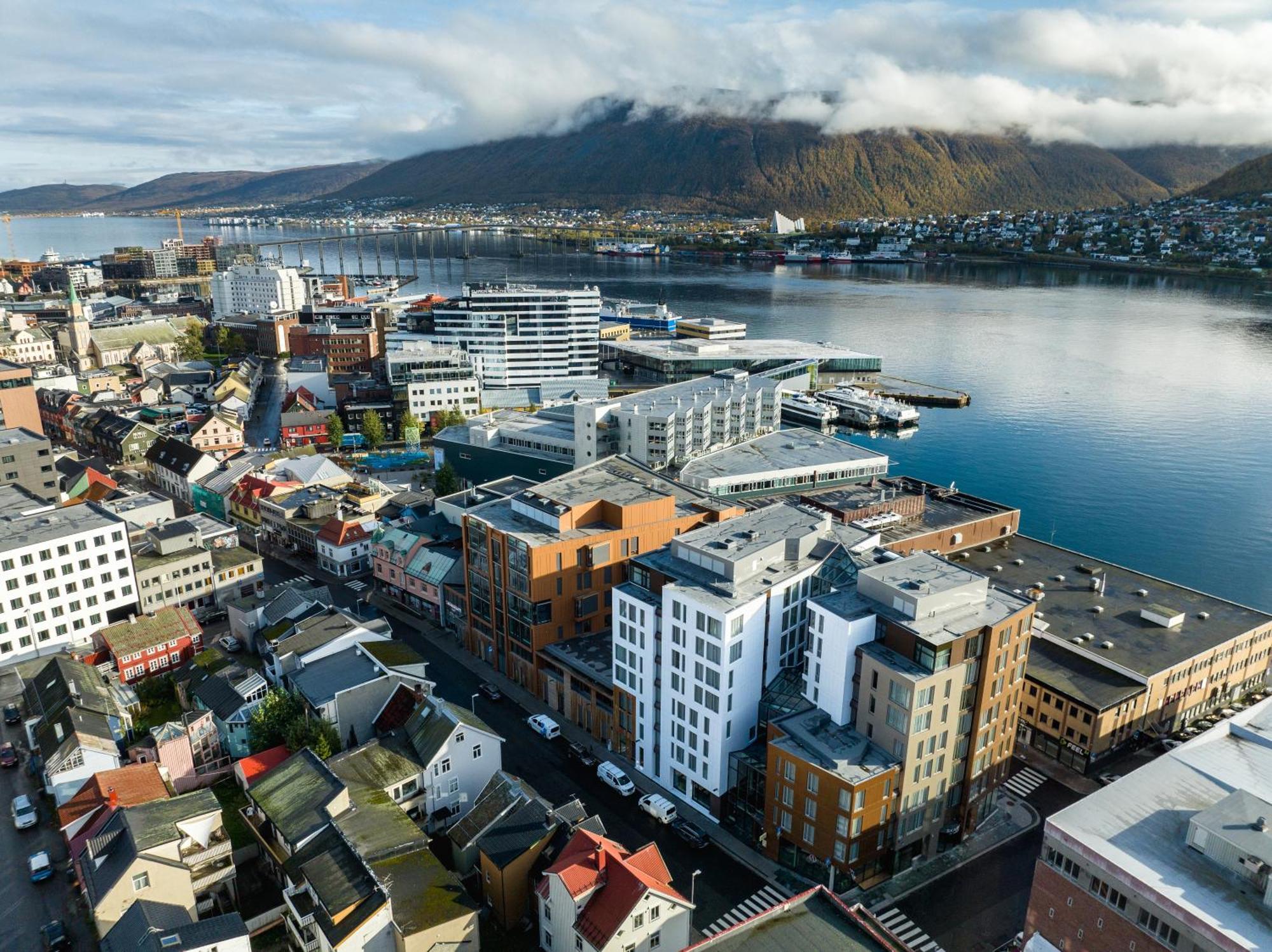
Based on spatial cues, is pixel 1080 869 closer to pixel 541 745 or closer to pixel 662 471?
pixel 541 745

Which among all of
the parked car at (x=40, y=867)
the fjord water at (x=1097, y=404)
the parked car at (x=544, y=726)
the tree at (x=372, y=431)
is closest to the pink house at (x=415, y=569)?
the parked car at (x=544, y=726)

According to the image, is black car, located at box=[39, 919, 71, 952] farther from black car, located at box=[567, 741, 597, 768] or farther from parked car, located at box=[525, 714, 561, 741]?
black car, located at box=[567, 741, 597, 768]

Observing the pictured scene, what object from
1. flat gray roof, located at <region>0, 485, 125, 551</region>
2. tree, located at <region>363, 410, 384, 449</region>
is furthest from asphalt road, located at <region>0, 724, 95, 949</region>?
tree, located at <region>363, 410, 384, 449</region>

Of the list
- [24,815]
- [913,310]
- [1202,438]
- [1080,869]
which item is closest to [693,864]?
[1080,869]

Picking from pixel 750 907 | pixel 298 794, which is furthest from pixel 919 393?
pixel 298 794

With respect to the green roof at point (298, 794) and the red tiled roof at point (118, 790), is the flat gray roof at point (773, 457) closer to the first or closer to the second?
the green roof at point (298, 794)

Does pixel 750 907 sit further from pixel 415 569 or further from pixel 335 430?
pixel 335 430
